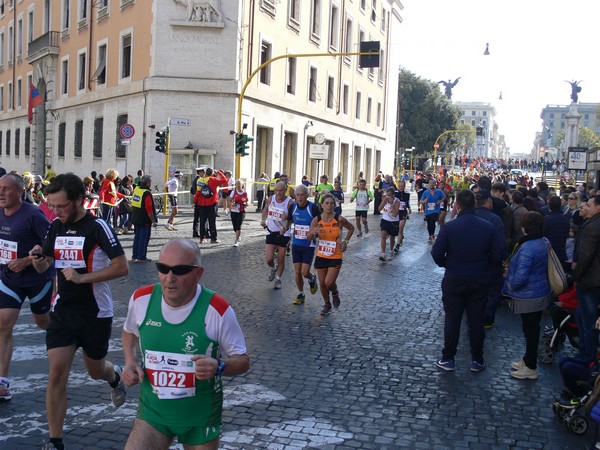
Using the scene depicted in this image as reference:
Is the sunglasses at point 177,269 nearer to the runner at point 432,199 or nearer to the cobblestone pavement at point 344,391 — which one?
the cobblestone pavement at point 344,391

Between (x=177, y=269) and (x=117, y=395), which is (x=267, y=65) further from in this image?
(x=177, y=269)

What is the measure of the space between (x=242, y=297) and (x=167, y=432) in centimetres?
718

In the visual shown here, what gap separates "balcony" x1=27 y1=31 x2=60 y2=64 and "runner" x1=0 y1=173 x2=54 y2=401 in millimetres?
36260

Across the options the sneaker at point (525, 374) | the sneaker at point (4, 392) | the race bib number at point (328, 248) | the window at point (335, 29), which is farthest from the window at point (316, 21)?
the sneaker at point (4, 392)

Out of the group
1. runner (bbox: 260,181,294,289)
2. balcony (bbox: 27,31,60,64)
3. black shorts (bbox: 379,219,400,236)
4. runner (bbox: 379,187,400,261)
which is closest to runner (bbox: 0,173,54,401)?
runner (bbox: 260,181,294,289)

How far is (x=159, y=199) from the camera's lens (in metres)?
24.9

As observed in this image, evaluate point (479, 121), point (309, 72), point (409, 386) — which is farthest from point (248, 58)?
point (479, 121)

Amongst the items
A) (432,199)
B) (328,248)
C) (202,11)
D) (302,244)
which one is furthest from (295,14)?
(328,248)

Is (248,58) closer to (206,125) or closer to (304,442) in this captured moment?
(206,125)

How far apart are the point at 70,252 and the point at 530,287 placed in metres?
4.50

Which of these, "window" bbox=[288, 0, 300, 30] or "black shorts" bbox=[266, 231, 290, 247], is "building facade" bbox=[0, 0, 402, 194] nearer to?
"window" bbox=[288, 0, 300, 30]

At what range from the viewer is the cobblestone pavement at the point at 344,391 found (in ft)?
16.2

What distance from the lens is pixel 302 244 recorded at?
10.2 m

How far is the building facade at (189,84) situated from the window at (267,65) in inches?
1.9
